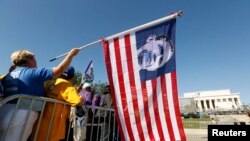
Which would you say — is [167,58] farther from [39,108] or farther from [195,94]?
[195,94]

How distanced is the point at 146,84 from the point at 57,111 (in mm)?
1254

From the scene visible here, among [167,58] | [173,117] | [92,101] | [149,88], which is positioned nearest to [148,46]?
[167,58]

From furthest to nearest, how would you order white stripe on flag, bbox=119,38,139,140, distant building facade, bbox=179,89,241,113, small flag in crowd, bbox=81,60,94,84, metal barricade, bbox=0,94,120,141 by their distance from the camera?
1. distant building facade, bbox=179,89,241,113
2. small flag in crowd, bbox=81,60,94,84
3. white stripe on flag, bbox=119,38,139,140
4. metal barricade, bbox=0,94,120,141

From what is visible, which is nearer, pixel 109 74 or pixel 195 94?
pixel 109 74

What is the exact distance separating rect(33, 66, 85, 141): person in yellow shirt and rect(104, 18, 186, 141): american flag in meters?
0.66

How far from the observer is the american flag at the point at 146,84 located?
2965 millimetres

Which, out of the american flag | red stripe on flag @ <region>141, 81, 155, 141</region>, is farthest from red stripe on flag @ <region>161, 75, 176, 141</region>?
red stripe on flag @ <region>141, 81, 155, 141</region>

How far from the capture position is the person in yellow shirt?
2.49 metres

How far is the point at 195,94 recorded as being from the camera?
123m

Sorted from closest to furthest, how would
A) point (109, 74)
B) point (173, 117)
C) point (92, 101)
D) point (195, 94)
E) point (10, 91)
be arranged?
point (10, 91)
point (173, 117)
point (109, 74)
point (92, 101)
point (195, 94)

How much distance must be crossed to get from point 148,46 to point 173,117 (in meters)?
1.07

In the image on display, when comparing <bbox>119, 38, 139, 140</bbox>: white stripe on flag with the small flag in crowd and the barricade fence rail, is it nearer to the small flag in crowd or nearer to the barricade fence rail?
the barricade fence rail

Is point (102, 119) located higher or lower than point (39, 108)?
lower

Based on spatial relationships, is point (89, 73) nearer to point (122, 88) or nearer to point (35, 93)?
point (122, 88)
